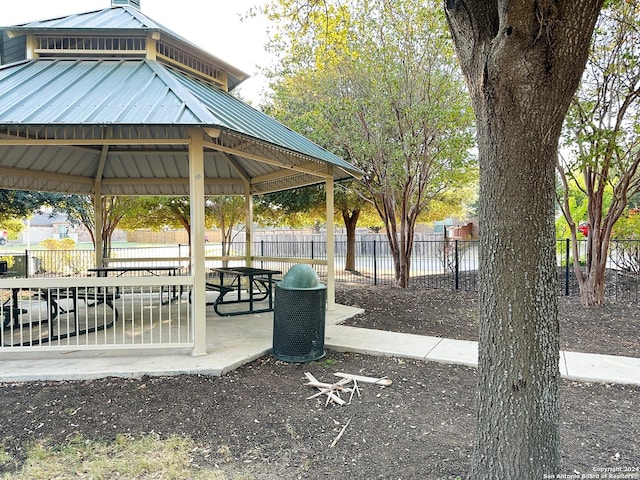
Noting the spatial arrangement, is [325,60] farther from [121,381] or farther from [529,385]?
[529,385]

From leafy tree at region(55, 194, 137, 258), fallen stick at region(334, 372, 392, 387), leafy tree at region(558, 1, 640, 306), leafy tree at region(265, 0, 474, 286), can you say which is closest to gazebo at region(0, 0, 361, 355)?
fallen stick at region(334, 372, 392, 387)

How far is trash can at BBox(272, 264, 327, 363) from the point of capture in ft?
16.8

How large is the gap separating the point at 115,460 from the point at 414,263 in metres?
18.5

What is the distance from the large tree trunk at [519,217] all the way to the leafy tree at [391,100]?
6.65 meters

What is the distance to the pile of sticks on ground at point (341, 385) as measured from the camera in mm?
4074

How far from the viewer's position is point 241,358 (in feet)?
16.8

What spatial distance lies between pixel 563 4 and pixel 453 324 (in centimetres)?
587

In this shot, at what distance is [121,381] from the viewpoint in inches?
177

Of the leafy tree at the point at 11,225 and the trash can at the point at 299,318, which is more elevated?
the leafy tree at the point at 11,225

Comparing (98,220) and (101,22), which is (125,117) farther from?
(98,220)

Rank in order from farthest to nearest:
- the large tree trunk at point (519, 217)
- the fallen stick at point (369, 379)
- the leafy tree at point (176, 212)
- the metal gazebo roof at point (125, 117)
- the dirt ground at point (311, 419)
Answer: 1. the leafy tree at point (176, 212)
2. the metal gazebo roof at point (125, 117)
3. the fallen stick at point (369, 379)
4. the dirt ground at point (311, 419)
5. the large tree trunk at point (519, 217)

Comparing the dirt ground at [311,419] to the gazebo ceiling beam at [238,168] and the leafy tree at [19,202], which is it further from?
the leafy tree at [19,202]

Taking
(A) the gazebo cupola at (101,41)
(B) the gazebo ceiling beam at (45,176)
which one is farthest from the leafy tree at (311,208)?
(A) the gazebo cupola at (101,41)

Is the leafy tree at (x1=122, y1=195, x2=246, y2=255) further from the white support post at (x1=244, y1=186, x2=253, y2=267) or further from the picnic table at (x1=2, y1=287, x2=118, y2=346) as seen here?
the picnic table at (x1=2, y1=287, x2=118, y2=346)
